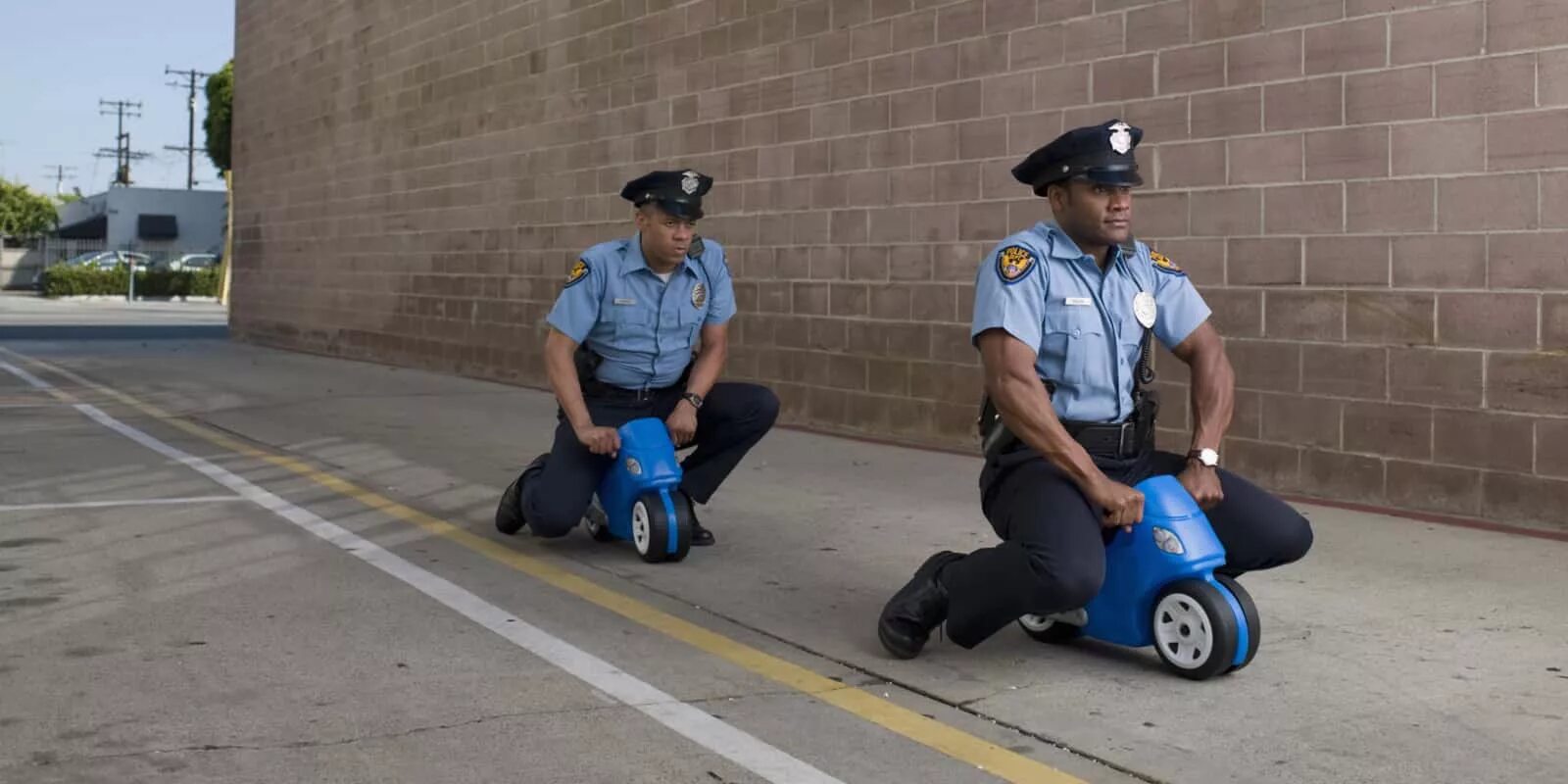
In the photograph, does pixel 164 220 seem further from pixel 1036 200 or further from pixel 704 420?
pixel 704 420

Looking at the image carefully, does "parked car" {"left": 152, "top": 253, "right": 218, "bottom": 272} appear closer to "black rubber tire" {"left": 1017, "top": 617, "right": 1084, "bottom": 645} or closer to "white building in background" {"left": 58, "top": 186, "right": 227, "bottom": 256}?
"white building in background" {"left": 58, "top": 186, "right": 227, "bottom": 256}

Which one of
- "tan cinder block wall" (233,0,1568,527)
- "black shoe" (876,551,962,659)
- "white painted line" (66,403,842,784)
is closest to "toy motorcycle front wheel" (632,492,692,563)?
"white painted line" (66,403,842,784)

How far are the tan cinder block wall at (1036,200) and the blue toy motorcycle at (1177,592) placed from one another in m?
3.29

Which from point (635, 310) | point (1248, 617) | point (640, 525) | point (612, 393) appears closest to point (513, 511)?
point (612, 393)

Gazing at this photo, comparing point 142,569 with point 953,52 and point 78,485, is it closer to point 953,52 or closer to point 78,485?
point 78,485

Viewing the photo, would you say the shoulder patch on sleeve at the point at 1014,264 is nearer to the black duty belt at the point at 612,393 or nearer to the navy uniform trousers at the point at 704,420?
the navy uniform trousers at the point at 704,420

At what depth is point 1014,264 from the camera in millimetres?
4812

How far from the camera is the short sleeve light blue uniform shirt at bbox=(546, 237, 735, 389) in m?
6.71

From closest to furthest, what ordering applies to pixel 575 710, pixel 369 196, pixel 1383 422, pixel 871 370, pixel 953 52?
1. pixel 575 710
2. pixel 1383 422
3. pixel 953 52
4. pixel 871 370
5. pixel 369 196

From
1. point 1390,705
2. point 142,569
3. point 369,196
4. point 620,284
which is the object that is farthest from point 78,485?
point 369,196

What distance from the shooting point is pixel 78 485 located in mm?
8750

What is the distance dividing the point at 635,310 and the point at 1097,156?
253 cm

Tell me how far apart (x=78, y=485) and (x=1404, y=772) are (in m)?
7.04

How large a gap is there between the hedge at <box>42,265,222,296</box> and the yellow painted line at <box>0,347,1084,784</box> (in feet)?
162
